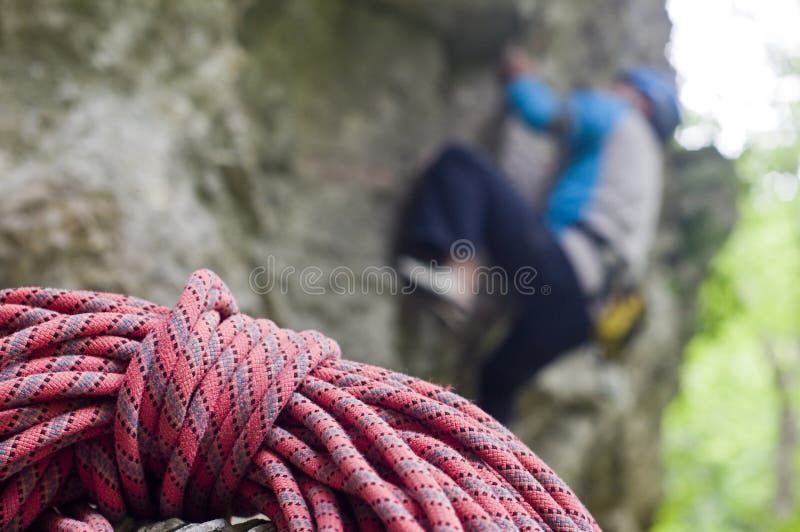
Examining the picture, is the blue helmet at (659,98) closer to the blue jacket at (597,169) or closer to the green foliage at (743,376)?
the blue jacket at (597,169)

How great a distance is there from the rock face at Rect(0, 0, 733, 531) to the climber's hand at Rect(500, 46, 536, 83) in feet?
0.20

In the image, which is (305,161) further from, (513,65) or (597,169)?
(597,169)

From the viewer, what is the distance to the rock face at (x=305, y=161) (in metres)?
1.52

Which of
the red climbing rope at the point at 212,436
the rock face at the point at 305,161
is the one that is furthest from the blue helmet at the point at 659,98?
the red climbing rope at the point at 212,436

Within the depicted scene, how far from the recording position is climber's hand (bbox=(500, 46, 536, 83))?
302cm

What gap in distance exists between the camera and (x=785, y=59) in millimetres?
4891

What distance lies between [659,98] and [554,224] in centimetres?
86

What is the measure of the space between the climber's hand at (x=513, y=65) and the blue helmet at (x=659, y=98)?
21.1 inches

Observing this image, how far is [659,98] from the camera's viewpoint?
3.19 meters

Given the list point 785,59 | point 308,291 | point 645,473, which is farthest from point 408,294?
point 785,59

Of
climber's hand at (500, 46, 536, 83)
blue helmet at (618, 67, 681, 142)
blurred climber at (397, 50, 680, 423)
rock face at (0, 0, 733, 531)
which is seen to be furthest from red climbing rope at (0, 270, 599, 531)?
blue helmet at (618, 67, 681, 142)

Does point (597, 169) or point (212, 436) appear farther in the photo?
point (597, 169)

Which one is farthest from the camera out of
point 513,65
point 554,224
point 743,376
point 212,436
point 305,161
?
point 743,376

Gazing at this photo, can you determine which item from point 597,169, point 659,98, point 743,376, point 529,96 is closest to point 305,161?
point 529,96
